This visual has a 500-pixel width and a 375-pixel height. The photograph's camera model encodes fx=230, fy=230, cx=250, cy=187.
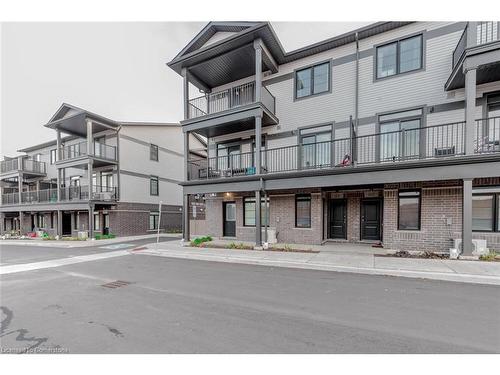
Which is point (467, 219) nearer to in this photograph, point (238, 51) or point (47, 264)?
point (238, 51)

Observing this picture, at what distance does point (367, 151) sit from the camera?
415 inches

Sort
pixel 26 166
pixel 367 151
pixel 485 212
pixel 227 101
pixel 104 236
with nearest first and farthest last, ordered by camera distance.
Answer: pixel 485 212 → pixel 367 151 → pixel 227 101 → pixel 104 236 → pixel 26 166

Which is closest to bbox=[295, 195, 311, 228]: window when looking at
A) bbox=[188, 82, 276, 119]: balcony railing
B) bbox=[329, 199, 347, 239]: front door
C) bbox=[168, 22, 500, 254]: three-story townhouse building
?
bbox=[168, 22, 500, 254]: three-story townhouse building

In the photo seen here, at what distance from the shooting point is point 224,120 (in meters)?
11.8

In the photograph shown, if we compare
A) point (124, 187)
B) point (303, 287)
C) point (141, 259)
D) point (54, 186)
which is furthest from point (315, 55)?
point (54, 186)

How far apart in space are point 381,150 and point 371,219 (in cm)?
344

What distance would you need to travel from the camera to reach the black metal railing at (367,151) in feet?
29.3

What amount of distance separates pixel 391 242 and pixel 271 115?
808 cm

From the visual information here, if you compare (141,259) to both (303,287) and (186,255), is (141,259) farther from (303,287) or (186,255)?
(303,287)

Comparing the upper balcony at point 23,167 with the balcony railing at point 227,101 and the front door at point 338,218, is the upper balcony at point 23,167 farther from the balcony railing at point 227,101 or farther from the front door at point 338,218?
the front door at point 338,218

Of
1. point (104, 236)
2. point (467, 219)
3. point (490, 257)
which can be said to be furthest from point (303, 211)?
point (104, 236)

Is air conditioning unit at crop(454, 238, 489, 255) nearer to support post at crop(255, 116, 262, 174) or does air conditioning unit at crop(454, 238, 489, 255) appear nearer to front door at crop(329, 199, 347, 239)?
front door at crop(329, 199, 347, 239)

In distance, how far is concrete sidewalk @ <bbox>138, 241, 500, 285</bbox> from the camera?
6.29 m

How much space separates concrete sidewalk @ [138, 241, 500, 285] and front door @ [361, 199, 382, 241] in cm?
290
